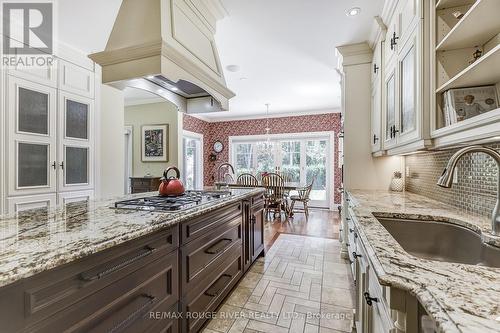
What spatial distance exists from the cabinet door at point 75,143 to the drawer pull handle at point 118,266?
2.32 meters

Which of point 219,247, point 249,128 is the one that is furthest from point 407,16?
point 249,128

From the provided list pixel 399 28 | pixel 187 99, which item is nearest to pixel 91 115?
pixel 187 99

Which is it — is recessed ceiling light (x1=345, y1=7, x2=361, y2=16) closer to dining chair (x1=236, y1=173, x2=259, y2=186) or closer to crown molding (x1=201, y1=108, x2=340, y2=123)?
dining chair (x1=236, y1=173, x2=259, y2=186)

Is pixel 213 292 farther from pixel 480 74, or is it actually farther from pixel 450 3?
pixel 450 3

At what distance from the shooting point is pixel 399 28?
187 centimetres

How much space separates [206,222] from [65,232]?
2.64ft

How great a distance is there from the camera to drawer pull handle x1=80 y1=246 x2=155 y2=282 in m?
0.86

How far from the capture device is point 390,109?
2.13m

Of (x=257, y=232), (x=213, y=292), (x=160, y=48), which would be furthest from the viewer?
(x=257, y=232)

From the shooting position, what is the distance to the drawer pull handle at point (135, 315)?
0.98 metres

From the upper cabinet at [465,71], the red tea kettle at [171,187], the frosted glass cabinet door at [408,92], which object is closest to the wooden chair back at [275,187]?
the red tea kettle at [171,187]

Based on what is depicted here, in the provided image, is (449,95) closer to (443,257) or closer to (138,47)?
(443,257)

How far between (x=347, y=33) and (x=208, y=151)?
5126 mm

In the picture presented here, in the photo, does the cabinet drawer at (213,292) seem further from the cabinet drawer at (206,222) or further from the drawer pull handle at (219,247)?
the cabinet drawer at (206,222)
